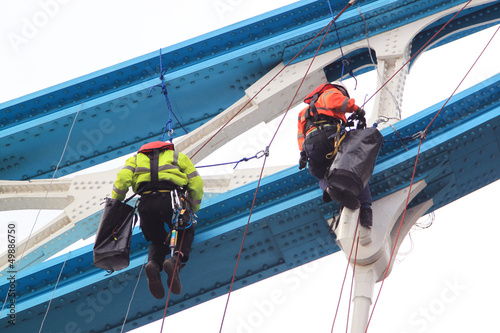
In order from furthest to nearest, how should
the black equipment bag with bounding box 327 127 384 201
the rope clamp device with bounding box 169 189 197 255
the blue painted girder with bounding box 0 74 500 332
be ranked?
the blue painted girder with bounding box 0 74 500 332 < the rope clamp device with bounding box 169 189 197 255 < the black equipment bag with bounding box 327 127 384 201

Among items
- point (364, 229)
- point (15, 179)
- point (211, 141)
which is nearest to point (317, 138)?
point (364, 229)

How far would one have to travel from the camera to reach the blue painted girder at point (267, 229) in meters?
8.95

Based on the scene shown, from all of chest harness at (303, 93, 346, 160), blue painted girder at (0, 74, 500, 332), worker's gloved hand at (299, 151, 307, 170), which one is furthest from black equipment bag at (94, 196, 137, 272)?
chest harness at (303, 93, 346, 160)

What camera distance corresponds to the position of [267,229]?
9188 millimetres

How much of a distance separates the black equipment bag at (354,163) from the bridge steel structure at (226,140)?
866mm

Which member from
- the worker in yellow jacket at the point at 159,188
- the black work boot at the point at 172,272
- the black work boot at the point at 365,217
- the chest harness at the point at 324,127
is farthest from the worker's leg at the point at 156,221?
the black work boot at the point at 365,217

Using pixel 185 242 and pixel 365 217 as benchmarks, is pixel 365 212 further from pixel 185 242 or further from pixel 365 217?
pixel 185 242

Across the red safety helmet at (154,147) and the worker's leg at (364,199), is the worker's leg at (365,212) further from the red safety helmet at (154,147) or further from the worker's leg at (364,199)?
the red safety helmet at (154,147)

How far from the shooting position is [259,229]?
918 centimetres

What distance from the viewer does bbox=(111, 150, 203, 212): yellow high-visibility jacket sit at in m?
8.48

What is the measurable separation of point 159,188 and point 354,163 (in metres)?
1.93

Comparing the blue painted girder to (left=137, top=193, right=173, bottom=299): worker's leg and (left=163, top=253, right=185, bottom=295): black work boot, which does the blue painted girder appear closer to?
(left=137, top=193, right=173, bottom=299): worker's leg

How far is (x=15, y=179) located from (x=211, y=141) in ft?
10.1

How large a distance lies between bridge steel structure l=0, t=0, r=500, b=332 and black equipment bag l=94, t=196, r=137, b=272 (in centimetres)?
76
